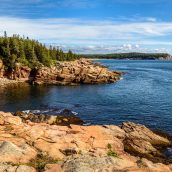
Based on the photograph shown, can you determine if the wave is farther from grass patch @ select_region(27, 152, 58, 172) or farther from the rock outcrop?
the rock outcrop

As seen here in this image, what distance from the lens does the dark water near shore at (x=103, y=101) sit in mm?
75125

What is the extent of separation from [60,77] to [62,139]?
9602cm

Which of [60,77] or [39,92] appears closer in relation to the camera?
[39,92]

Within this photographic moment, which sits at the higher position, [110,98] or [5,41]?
[5,41]

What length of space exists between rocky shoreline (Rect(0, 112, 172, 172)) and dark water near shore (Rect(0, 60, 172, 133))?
1585 cm

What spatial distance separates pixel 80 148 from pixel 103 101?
5685 cm

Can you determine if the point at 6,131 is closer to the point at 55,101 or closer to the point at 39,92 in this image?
the point at 55,101

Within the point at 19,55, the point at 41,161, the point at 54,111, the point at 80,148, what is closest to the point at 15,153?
the point at 41,161

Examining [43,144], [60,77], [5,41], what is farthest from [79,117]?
[5,41]

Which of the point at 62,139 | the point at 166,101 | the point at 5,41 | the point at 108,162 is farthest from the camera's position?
the point at 5,41

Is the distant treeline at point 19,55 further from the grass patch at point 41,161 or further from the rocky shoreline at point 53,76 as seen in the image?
the grass patch at point 41,161

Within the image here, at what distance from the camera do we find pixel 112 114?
7794cm

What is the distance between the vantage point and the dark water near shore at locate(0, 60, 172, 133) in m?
75.1

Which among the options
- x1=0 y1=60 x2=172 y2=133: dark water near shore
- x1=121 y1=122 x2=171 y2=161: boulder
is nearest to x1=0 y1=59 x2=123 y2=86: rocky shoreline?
x1=0 y1=60 x2=172 y2=133: dark water near shore
